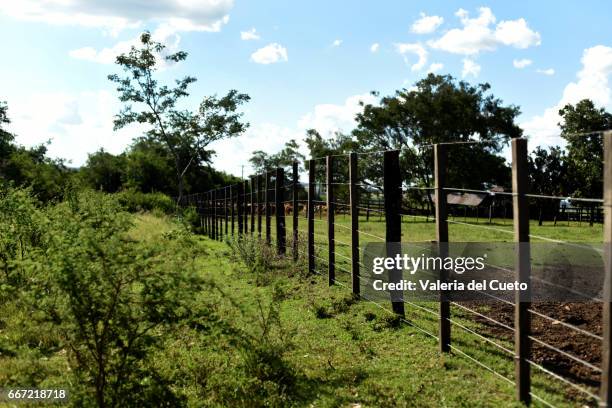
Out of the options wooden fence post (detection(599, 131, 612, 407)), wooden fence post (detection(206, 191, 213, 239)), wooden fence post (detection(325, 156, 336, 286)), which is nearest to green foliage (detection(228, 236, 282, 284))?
wooden fence post (detection(325, 156, 336, 286))

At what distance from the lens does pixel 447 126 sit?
4228cm

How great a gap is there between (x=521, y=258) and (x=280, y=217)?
769 centimetres

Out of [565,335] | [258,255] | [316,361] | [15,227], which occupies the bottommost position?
[316,361]

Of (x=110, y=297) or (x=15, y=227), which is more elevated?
(x=15, y=227)

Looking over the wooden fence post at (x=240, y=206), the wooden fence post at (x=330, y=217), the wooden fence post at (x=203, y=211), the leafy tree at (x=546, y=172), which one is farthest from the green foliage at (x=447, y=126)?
the wooden fence post at (x=330, y=217)

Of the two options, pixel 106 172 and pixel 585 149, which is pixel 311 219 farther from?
pixel 106 172

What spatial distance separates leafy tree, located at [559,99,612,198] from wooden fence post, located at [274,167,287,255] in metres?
16.7

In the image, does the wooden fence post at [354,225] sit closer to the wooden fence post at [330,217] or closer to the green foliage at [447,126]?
the wooden fence post at [330,217]

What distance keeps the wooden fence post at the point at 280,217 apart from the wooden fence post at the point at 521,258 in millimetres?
7515

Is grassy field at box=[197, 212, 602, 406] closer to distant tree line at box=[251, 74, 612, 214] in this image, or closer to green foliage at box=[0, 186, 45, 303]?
green foliage at box=[0, 186, 45, 303]

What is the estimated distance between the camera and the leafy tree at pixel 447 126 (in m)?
41.0

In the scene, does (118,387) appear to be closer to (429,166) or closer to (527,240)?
(527,240)

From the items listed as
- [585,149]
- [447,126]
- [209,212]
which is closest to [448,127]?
[447,126]

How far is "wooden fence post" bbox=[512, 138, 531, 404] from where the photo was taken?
4195 mm
